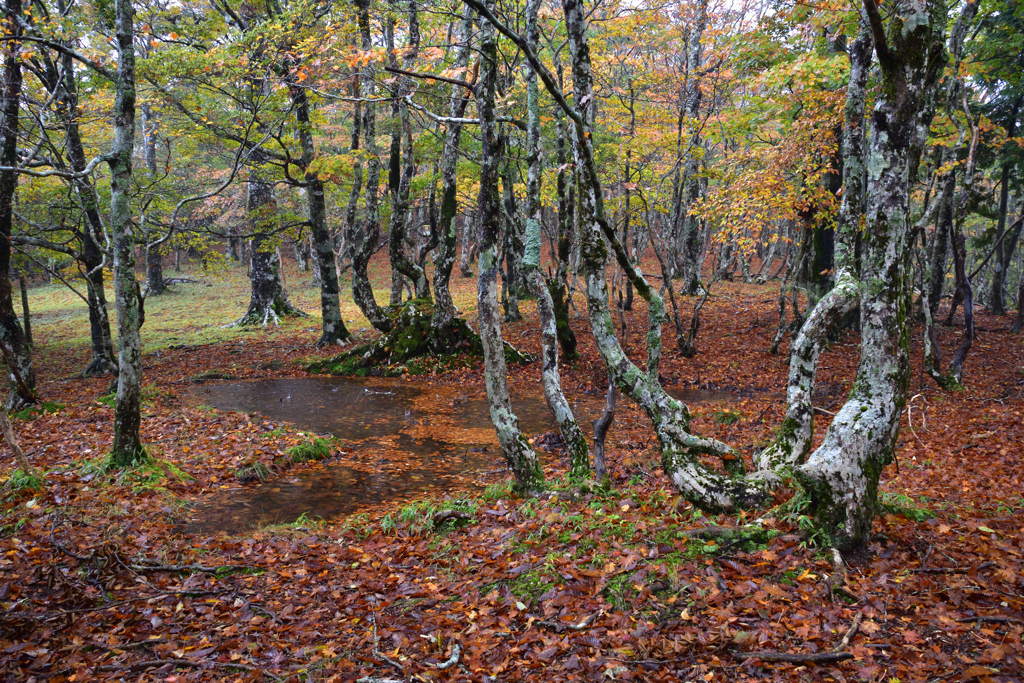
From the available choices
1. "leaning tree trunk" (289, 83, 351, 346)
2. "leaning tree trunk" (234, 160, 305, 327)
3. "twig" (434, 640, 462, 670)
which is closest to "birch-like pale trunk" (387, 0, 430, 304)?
Answer: "leaning tree trunk" (289, 83, 351, 346)

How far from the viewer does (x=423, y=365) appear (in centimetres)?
1602

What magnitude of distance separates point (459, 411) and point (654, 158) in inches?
610

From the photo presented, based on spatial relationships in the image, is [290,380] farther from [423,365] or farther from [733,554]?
[733,554]

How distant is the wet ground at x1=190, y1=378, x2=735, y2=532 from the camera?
767 cm

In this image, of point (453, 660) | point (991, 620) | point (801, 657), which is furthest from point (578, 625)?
point (991, 620)

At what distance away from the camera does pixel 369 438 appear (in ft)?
35.4

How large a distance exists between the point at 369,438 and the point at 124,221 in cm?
534

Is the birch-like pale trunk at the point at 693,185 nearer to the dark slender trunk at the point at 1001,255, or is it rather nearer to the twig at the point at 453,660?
the dark slender trunk at the point at 1001,255

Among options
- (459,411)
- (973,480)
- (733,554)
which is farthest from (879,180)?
(459,411)

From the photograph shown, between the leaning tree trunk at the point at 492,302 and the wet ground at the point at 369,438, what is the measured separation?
1382 mm

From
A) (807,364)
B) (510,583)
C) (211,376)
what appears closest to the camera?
(510,583)

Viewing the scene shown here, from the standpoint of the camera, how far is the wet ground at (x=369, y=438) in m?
7.67

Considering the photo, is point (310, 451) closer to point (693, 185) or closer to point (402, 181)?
point (402, 181)

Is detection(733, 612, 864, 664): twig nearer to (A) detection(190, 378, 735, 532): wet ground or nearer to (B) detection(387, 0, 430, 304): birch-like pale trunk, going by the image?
(A) detection(190, 378, 735, 532): wet ground
